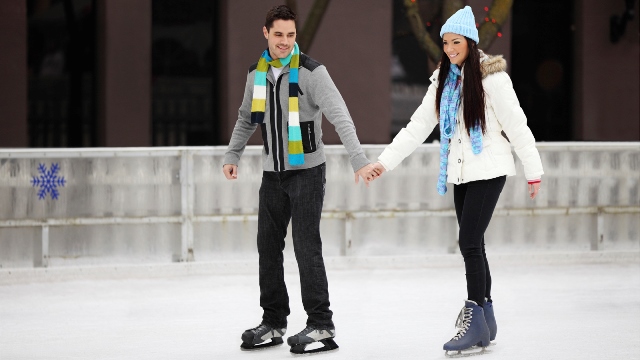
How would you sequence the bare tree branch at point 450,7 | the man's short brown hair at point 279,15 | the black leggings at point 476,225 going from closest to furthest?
1. the man's short brown hair at point 279,15
2. the black leggings at point 476,225
3. the bare tree branch at point 450,7

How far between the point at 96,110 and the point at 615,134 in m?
7.57

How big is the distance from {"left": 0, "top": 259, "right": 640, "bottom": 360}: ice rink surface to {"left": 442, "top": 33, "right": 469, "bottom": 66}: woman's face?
5.37 feet

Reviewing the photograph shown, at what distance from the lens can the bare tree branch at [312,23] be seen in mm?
12891

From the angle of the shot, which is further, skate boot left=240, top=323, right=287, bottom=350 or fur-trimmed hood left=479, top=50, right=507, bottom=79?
skate boot left=240, top=323, right=287, bottom=350

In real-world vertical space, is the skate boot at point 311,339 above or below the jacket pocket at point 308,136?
below

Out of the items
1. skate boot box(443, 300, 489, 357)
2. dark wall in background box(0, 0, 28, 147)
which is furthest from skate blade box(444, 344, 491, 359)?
dark wall in background box(0, 0, 28, 147)

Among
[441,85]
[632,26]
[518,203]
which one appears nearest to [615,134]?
[632,26]

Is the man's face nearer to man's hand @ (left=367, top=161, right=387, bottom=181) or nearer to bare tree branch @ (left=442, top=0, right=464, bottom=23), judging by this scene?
man's hand @ (left=367, top=161, right=387, bottom=181)

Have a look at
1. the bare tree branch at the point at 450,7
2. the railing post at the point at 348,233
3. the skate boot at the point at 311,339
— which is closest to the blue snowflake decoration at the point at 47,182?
the railing post at the point at 348,233

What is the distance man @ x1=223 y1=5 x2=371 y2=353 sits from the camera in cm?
663

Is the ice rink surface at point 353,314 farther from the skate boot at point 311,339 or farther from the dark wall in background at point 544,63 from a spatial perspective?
the dark wall in background at point 544,63

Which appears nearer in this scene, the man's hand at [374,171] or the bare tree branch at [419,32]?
the man's hand at [374,171]

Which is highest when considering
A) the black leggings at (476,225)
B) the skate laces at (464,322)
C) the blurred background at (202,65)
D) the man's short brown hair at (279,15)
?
the blurred background at (202,65)

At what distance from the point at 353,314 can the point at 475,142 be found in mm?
2118
